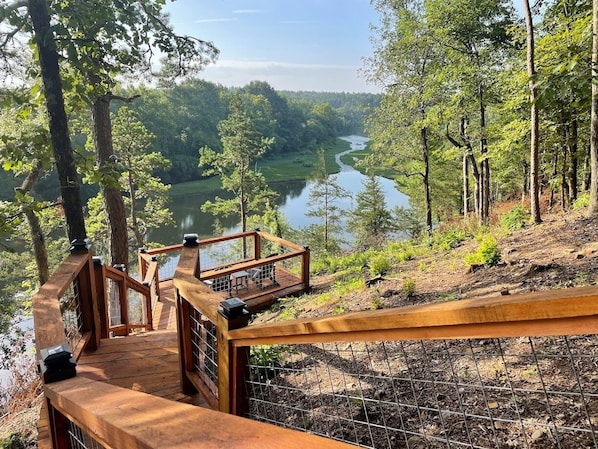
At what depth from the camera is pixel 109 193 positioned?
7.37 m

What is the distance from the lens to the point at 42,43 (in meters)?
3.48

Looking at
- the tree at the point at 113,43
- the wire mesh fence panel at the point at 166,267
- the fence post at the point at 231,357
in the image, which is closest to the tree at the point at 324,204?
the wire mesh fence panel at the point at 166,267

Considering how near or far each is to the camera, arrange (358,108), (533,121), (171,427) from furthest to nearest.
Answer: (358,108)
(533,121)
(171,427)

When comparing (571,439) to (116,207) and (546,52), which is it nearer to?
(116,207)

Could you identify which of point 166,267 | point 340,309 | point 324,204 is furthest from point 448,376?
point 324,204

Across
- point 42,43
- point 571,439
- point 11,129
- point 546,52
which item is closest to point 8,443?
point 42,43

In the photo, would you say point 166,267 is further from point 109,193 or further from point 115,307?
point 115,307

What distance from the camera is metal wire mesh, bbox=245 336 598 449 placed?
74.6 inches

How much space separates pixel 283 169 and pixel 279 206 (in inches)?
650

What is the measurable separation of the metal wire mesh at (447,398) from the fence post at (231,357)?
9cm

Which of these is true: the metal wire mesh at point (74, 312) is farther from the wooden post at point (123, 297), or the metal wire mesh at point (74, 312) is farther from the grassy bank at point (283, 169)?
the grassy bank at point (283, 169)

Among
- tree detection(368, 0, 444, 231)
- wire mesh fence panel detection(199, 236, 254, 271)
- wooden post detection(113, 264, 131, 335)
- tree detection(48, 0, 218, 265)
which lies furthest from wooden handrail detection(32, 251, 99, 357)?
tree detection(368, 0, 444, 231)

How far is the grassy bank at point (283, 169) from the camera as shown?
143 ft

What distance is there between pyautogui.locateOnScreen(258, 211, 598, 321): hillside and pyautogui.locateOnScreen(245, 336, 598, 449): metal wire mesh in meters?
1.37
